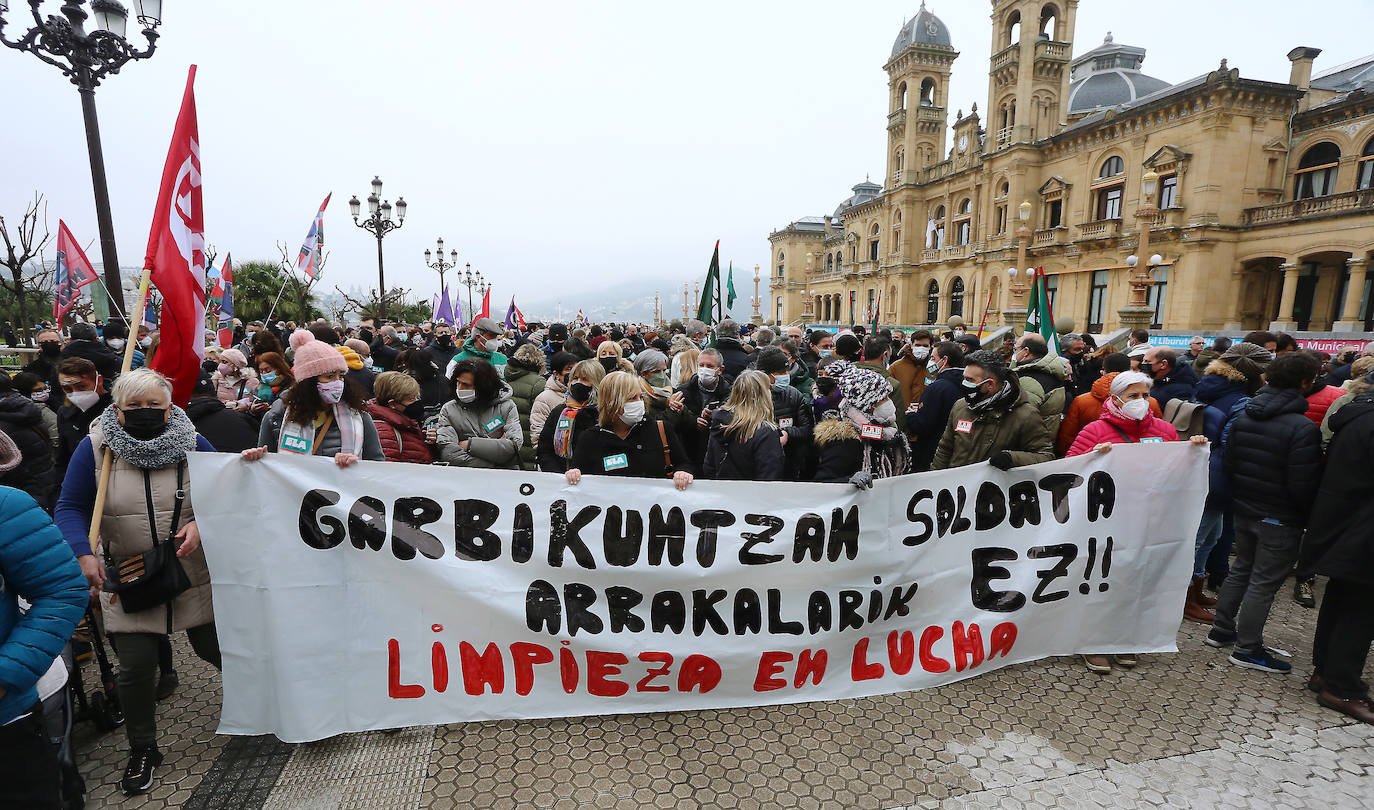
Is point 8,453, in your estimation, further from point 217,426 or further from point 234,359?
point 234,359

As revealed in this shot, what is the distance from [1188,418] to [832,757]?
3955mm

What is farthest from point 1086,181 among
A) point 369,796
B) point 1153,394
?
point 369,796

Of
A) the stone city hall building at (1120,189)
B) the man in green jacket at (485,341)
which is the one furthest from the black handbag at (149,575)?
the stone city hall building at (1120,189)

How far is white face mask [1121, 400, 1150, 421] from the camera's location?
13.1 ft

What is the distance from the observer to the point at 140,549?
9.38 feet

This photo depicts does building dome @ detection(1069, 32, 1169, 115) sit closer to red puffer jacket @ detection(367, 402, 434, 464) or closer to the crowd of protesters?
the crowd of protesters

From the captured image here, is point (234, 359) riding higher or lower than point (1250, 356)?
lower

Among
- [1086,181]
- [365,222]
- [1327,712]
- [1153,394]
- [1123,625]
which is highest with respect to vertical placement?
[1086,181]

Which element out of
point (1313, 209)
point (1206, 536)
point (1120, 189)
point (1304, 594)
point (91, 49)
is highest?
point (1120, 189)

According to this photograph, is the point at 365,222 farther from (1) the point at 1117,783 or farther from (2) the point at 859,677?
(1) the point at 1117,783

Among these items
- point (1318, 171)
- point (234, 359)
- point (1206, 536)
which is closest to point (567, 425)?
point (234, 359)

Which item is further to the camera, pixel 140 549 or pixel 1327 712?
pixel 1327 712

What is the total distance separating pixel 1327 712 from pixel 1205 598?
1.53m

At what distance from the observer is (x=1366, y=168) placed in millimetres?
23797
